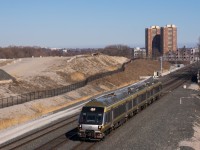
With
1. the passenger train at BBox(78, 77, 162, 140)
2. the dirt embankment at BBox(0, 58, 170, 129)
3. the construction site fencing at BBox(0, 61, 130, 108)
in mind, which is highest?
the passenger train at BBox(78, 77, 162, 140)

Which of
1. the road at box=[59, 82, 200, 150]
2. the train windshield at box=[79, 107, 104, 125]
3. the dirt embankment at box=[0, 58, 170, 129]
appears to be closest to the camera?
the road at box=[59, 82, 200, 150]

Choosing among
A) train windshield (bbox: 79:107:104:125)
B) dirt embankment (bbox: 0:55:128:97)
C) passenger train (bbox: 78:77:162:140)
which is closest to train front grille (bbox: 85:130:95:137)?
passenger train (bbox: 78:77:162:140)

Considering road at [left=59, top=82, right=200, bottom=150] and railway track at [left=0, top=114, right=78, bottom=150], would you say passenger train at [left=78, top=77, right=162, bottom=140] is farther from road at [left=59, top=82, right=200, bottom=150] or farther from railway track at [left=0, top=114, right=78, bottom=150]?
railway track at [left=0, top=114, right=78, bottom=150]

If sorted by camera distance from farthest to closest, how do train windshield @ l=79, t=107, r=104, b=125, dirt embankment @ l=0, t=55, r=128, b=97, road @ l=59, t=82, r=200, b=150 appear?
dirt embankment @ l=0, t=55, r=128, b=97
train windshield @ l=79, t=107, r=104, b=125
road @ l=59, t=82, r=200, b=150

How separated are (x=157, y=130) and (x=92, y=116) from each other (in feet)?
23.3

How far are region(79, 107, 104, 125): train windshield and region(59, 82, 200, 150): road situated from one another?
5.42 ft

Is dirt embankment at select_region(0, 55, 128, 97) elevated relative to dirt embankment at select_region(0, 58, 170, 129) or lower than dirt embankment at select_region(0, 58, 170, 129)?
elevated

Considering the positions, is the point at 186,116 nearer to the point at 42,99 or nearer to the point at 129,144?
the point at 129,144

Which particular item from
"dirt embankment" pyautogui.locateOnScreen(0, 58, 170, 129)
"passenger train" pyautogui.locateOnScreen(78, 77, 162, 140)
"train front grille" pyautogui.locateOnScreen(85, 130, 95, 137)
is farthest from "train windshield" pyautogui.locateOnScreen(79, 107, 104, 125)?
"dirt embankment" pyautogui.locateOnScreen(0, 58, 170, 129)

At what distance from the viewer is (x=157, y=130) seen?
33.0 m

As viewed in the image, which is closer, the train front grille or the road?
the road

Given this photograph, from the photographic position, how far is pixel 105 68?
120 metres

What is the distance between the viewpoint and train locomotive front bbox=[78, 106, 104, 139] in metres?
28.0

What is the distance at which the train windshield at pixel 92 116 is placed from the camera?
28286 millimetres
